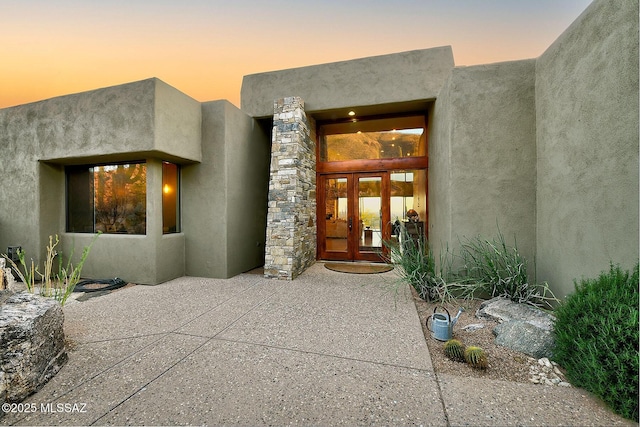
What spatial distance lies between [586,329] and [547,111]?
117 inches

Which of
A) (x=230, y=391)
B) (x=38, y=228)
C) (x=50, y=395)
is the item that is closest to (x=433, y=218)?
(x=230, y=391)

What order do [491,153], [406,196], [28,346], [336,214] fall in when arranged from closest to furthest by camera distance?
[28,346] < [491,153] < [406,196] < [336,214]

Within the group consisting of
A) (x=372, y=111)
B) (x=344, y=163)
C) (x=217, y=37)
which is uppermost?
(x=217, y=37)

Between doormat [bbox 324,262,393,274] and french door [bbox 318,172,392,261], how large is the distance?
0.37 meters

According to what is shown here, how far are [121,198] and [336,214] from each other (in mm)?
4889

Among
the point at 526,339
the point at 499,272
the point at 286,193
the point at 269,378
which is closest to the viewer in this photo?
the point at 269,378

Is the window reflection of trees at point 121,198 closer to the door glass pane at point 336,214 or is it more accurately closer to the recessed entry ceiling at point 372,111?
the recessed entry ceiling at point 372,111

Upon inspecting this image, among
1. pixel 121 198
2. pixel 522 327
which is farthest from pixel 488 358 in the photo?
pixel 121 198

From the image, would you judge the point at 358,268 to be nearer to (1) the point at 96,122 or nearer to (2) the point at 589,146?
(2) the point at 589,146

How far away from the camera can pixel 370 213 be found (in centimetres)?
680

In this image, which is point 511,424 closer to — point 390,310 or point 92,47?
point 390,310

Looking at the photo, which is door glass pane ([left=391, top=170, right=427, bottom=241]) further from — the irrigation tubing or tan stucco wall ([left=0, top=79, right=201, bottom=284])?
the irrigation tubing

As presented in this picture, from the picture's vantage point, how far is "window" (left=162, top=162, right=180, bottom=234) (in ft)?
17.2

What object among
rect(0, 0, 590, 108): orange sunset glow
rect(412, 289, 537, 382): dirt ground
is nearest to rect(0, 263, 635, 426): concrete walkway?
rect(412, 289, 537, 382): dirt ground
